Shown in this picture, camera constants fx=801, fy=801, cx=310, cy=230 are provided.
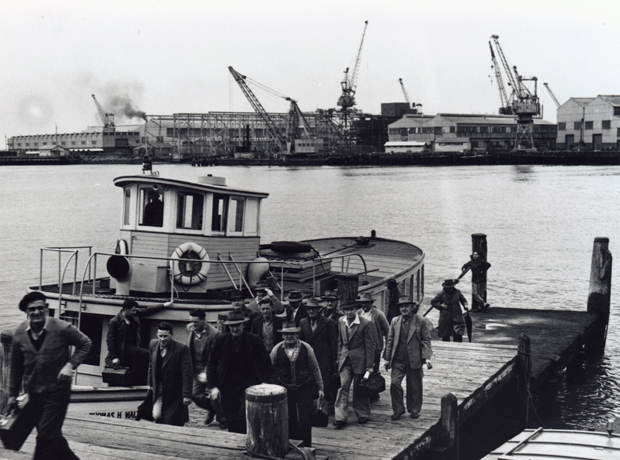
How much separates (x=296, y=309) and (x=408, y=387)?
93.9 inches

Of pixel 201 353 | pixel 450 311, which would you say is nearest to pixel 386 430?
pixel 201 353

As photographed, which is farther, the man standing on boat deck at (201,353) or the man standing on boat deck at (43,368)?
the man standing on boat deck at (201,353)

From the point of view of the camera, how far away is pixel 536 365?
64.3 ft

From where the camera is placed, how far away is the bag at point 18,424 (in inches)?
351

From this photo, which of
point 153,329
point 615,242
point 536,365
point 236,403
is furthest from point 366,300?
point 615,242

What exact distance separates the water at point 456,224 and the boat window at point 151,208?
1112 cm

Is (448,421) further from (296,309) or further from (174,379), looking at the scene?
(174,379)

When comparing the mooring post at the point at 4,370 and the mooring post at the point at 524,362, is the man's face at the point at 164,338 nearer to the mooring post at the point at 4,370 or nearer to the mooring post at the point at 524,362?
the mooring post at the point at 4,370

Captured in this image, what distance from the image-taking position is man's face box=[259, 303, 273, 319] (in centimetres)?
1291

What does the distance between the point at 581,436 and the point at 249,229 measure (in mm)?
10119

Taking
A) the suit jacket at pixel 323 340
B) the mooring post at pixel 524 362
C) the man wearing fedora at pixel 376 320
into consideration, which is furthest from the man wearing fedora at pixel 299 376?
the mooring post at pixel 524 362

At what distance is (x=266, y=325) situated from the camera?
42.9 ft

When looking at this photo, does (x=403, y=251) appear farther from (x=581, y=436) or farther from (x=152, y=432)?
(x=152, y=432)

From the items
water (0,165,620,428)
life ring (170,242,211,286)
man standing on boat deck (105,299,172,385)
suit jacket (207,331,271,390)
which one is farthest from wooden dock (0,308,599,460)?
life ring (170,242,211,286)
